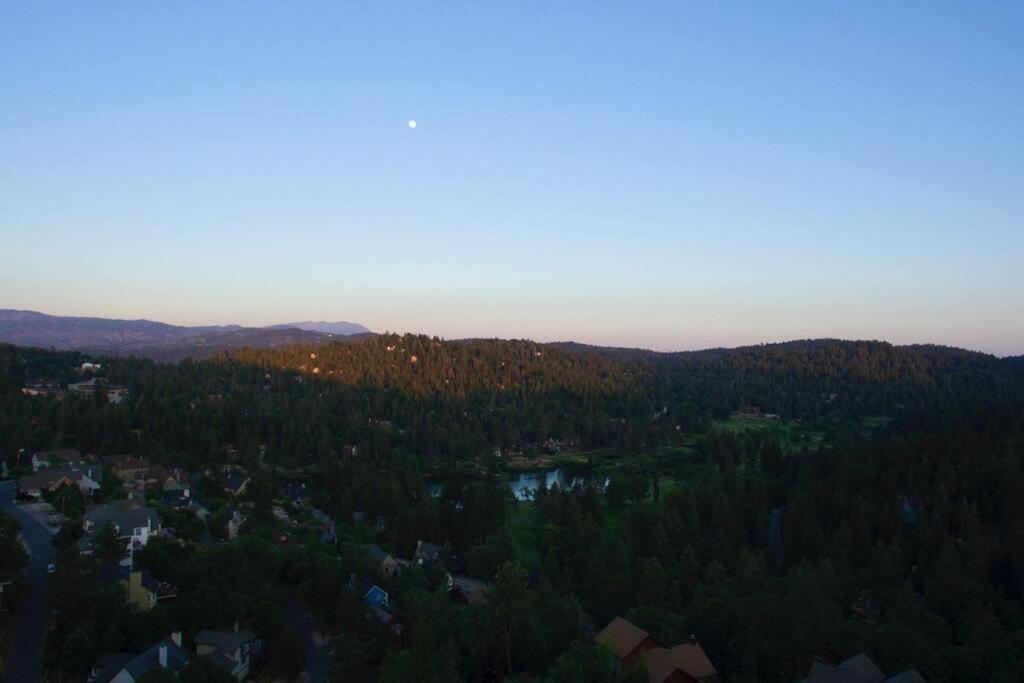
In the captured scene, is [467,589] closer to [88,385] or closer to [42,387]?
[42,387]

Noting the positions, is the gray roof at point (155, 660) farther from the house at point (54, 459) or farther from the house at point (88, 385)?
the house at point (88, 385)

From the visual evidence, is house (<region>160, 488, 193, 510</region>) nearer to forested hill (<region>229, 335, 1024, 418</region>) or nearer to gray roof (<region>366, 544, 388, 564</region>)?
gray roof (<region>366, 544, 388, 564</region>)

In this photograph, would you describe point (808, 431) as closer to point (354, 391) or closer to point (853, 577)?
point (354, 391)

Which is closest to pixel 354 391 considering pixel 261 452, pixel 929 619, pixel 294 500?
pixel 261 452

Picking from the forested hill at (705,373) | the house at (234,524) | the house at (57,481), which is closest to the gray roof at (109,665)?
the house at (234,524)

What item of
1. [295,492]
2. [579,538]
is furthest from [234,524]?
[579,538]

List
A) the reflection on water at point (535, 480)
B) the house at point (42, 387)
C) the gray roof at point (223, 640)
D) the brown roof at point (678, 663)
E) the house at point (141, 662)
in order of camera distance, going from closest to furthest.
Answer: the house at point (141, 662) < the brown roof at point (678, 663) < the gray roof at point (223, 640) < the reflection on water at point (535, 480) < the house at point (42, 387)

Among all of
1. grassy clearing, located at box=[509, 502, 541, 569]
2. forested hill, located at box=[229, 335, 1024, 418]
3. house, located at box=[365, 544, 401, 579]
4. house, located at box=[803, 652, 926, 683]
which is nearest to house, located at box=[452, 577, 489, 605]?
house, located at box=[365, 544, 401, 579]
